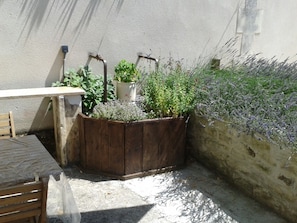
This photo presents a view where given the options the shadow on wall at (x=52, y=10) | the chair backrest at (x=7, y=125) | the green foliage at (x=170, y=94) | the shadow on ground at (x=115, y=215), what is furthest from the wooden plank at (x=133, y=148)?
the shadow on wall at (x=52, y=10)

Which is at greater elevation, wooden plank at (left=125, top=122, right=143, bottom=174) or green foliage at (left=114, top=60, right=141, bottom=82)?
green foliage at (left=114, top=60, right=141, bottom=82)

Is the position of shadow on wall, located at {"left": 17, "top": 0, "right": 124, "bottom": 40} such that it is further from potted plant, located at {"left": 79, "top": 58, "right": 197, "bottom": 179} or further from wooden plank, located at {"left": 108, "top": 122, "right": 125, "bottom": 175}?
wooden plank, located at {"left": 108, "top": 122, "right": 125, "bottom": 175}

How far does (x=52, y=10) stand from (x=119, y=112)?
145cm

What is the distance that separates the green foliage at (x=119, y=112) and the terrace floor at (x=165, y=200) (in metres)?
0.68

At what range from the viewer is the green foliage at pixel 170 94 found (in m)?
3.90

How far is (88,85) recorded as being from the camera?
13.3ft

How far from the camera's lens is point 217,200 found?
11.0ft

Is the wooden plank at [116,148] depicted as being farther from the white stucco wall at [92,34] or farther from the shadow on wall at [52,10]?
the shadow on wall at [52,10]

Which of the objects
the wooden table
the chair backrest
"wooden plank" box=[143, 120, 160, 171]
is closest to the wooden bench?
the chair backrest

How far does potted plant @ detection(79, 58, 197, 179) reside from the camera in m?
3.64

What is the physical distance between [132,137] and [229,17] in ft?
9.70

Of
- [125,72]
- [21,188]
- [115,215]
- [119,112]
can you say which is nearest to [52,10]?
[125,72]

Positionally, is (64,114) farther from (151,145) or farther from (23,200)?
(23,200)

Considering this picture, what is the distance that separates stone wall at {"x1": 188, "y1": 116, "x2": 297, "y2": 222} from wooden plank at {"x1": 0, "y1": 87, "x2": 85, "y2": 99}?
4.90 ft
